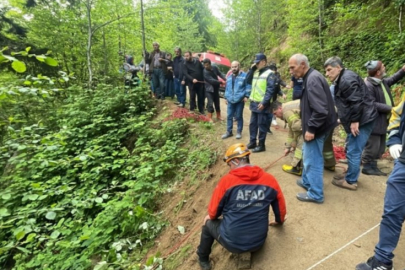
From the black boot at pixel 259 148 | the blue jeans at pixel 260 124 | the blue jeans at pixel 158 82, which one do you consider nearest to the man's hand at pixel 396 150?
the blue jeans at pixel 260 124

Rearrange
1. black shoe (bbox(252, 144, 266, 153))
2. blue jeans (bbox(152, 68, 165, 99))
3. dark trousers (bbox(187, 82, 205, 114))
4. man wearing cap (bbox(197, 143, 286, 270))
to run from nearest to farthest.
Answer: man wearing cap (bbox(197, 143, 286, 270)), black shoe (bbox(252, 144, 266, 153)), dark trousers (bbox(187, 82, 205, 114)), blue jeans (bbox(152, 68, 165, 99))

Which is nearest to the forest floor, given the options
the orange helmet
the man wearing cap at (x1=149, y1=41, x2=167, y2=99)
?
the orange helmet

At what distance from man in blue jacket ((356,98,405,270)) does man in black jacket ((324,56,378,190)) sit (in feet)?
3.45

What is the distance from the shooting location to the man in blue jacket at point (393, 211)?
2168 mm

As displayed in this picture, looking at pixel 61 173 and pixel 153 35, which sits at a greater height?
pixel 153 35

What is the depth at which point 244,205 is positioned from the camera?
2.52m

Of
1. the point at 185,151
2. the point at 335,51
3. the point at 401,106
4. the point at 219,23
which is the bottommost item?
the point at 185,151

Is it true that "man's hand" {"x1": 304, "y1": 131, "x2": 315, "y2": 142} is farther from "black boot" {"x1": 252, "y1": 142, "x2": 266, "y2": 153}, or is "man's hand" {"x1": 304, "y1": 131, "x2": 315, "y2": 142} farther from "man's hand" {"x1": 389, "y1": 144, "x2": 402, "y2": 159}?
"black boot" {"x1": 252, "y1": 142, "x2": 266, "y2": 153}

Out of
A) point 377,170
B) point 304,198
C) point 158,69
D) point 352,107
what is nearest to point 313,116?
point 352,107

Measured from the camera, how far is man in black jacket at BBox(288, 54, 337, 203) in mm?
3166

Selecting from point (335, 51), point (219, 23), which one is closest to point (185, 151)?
point (335, 51)

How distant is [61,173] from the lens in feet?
21.5

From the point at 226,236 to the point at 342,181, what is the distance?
8.18 ft

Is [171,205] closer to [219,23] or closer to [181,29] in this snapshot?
[219,23]
